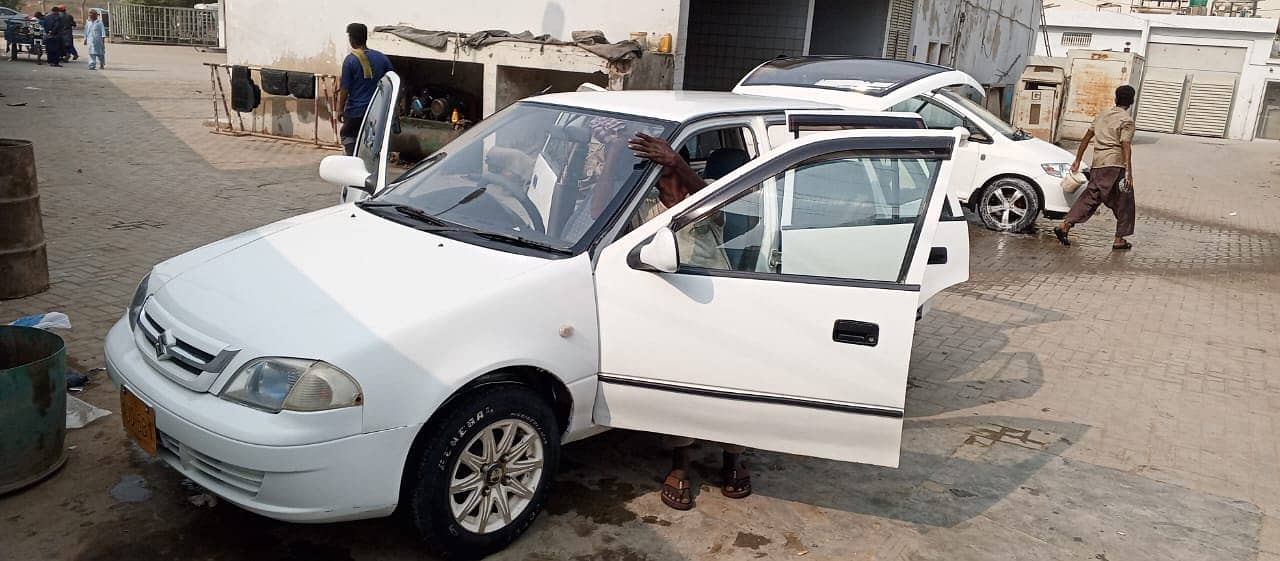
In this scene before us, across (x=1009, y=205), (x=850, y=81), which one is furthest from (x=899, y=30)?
(x=850, y=81)

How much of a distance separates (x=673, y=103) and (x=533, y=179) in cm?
88

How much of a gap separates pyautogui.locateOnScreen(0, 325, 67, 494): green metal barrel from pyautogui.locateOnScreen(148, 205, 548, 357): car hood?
603 mm

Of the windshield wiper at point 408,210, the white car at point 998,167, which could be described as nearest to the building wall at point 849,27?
the white car at point 998,167

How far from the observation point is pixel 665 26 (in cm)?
1123

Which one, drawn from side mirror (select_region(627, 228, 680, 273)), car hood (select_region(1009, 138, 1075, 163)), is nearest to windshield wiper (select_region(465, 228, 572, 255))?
side mirror (select_region(627, 228, 680, 273))

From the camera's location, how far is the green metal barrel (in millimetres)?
3811

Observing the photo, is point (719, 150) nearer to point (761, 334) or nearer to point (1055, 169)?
point (761, 334)

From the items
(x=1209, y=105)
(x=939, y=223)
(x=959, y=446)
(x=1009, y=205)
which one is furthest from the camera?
(x=1209, y=105)

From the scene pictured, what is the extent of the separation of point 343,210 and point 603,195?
1.31 meters

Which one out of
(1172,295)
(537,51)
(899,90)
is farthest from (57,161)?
(1172,295)

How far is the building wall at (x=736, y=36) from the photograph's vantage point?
47.2 feet

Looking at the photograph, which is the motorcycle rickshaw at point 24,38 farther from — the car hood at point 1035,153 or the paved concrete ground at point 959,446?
the car hood at point 1035,153

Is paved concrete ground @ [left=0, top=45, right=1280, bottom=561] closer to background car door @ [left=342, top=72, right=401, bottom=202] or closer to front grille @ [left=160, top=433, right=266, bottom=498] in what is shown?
front grille @ [left=160, top=433, right=266, bottom=498]

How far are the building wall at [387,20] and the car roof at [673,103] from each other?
645 cm
